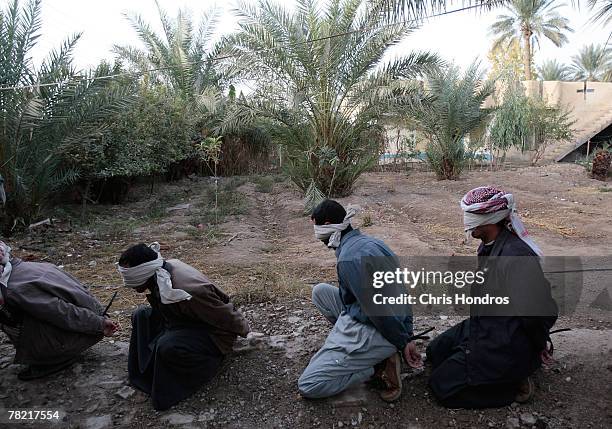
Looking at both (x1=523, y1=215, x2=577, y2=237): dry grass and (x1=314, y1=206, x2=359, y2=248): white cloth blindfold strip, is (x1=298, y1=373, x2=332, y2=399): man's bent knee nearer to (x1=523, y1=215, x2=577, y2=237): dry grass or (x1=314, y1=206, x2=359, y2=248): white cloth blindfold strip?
(x1=314, y1=206, x2=359, y2=248): white cloth blindfold strip

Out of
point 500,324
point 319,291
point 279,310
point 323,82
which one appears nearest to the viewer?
point 500,324

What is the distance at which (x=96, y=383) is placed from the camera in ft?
10.1

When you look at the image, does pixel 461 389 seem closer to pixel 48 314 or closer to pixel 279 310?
pixel 279 310

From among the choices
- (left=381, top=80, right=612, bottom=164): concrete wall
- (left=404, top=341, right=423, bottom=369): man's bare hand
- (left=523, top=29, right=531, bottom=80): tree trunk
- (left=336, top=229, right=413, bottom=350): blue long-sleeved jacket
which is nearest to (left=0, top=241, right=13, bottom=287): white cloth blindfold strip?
(left=336, top=229, right=413, bottom=350): blue long-sleeved jacket

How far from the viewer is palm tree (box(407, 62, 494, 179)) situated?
13172 mm

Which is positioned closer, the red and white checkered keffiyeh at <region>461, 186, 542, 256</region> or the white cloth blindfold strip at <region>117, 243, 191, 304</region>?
the red and white checkered keffiyeh at <region>461, 186, 542, 256</region>

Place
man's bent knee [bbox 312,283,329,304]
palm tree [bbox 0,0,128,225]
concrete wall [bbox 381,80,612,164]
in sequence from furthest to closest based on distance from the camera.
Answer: concrete wall [bbox 381,80,612,164], palm tree [bbox 0,0,128,225], man's bent knee [bbox 312,283,329,304]

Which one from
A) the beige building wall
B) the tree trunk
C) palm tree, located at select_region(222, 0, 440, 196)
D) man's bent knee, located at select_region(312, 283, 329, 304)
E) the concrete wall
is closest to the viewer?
man's bent knee, located at select_region(312, 283, 329, 304)

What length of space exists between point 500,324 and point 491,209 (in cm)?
57

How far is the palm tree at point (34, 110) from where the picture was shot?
7098 mm

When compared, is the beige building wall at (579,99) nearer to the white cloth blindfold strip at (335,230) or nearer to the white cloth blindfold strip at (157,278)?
the white cloth blindfold strip at (335,230)

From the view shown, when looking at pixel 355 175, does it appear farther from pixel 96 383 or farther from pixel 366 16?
pixel 96 383

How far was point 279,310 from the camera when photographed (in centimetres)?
410

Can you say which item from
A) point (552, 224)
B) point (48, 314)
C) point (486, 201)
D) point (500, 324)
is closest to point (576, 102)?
point (552, 224)
